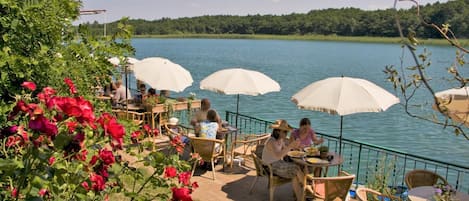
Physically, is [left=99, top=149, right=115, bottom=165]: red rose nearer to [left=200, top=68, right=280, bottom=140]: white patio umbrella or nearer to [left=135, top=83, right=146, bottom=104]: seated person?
[left=200, top=68, right=280, bottom=140]: white patio umbrella

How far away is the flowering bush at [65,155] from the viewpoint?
5.12ft

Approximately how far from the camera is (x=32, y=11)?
268 cm

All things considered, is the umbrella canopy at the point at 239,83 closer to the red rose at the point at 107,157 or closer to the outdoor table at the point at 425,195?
the outdoor table at the point at 425,195

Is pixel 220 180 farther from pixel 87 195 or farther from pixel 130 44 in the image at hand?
pixel 87 195

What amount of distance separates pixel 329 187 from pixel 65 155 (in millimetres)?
4077

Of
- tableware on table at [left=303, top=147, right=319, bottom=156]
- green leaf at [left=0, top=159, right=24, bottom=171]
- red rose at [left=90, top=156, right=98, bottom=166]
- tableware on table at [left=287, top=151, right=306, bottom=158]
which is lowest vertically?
tableware on table at [left=287, top=151, right=306, bottom=158]

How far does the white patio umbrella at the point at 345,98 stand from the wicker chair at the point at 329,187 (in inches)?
38.8

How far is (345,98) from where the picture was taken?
6137mm

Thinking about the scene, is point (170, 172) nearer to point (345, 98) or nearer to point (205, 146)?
point (345, 98)

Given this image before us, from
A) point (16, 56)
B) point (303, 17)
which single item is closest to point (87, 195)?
point (16, 56)

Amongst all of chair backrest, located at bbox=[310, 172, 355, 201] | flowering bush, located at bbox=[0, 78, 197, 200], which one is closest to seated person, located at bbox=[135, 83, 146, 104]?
chair backrest, located at bbox=[310, 172, 355, 201]

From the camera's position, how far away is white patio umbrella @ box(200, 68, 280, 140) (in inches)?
316

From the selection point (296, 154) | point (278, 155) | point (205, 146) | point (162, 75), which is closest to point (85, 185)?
point (278, 155)

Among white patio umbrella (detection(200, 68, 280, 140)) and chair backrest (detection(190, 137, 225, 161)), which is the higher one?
white patio umbrella (detection(200, 68, 280, 140))
